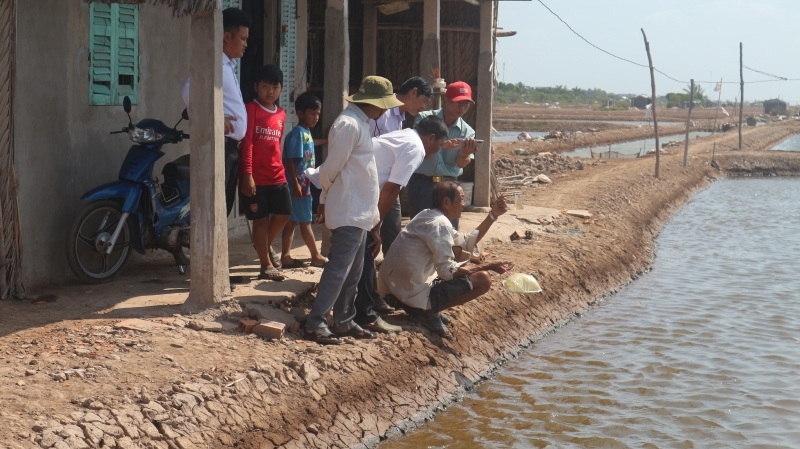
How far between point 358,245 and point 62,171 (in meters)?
2.38

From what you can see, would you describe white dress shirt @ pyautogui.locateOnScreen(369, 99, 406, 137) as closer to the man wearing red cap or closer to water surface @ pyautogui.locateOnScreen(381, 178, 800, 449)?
the man wearing red cap

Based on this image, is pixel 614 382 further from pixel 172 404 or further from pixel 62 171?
pixel 62 171

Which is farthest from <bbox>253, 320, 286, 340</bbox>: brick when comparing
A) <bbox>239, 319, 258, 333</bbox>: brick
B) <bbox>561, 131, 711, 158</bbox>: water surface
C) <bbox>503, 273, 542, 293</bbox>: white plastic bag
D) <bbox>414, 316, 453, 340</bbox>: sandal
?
<bbox>561, 131, 711, 158</bbox>: water surface

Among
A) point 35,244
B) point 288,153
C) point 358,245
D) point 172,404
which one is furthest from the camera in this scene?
point 288,153

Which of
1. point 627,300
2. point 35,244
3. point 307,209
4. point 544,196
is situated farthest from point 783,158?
point 35,244

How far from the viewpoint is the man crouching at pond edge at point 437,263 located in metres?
6.31

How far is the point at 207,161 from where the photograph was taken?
19.3 ft

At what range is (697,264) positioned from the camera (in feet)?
42.9

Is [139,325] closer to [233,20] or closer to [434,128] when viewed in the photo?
[233,20]

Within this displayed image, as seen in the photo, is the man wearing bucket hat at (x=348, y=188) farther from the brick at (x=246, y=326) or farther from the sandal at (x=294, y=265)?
the sandal at (x=294, y=265)

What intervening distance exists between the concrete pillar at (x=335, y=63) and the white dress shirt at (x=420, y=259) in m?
1.19

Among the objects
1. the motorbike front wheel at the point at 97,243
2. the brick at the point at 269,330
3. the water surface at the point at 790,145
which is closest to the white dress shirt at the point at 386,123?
the brick at the point at 269,330

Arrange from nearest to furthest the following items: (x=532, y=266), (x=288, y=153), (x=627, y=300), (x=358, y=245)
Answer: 1. (x=358, y=245)
2. (x=288, y=153)
3. (x=532, y=266)
4. (x=627, y=300)

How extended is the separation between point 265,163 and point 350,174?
49.6 inches
